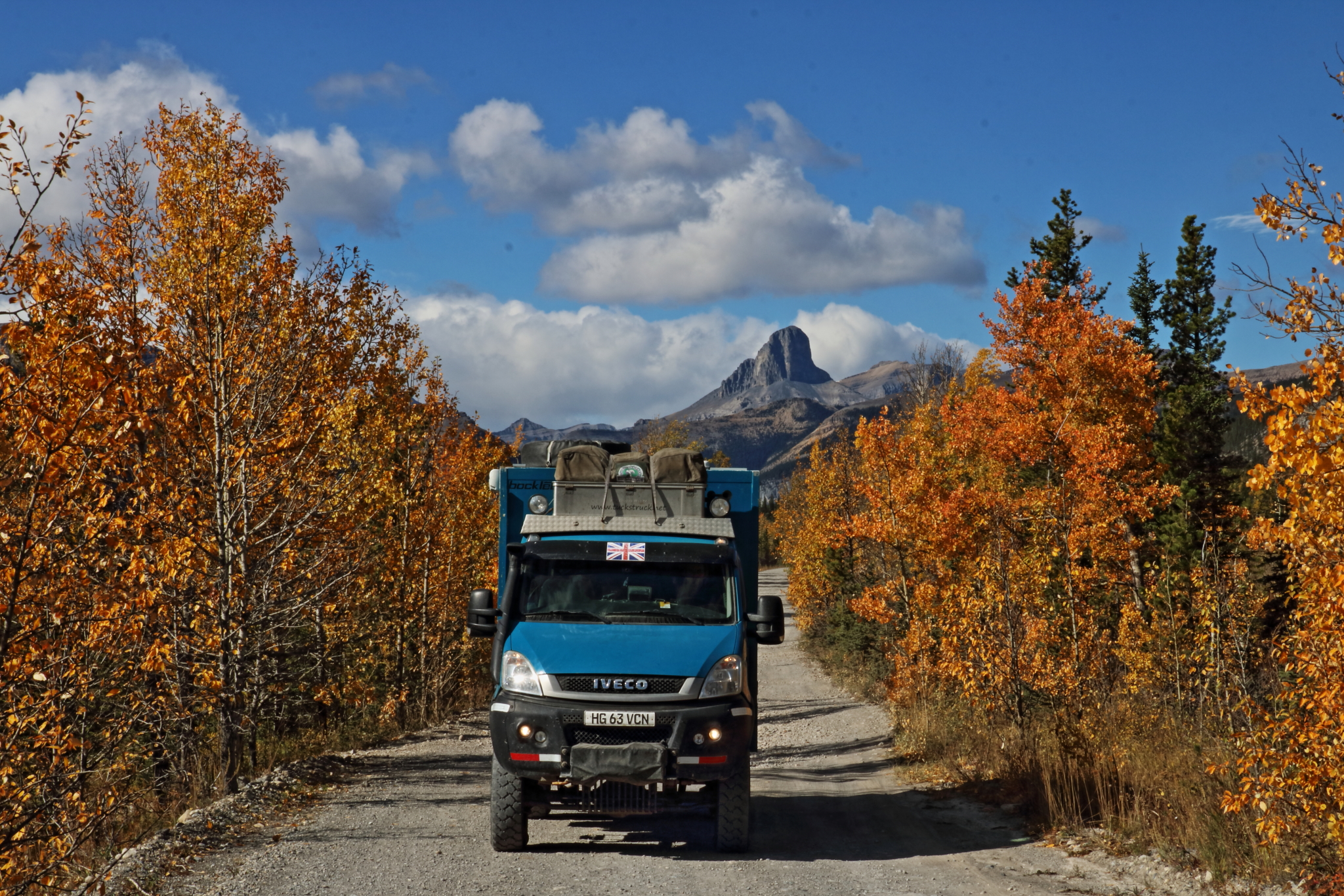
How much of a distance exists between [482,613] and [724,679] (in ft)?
7.68

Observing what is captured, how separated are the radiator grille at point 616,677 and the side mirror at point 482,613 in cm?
114

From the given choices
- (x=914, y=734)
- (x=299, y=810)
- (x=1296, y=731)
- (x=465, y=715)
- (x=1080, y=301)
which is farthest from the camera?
(x=1080, y=301)

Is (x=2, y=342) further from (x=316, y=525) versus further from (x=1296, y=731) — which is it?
(x=1296, y=731)

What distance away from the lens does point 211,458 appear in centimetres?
1255

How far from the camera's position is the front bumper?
27.7 feet

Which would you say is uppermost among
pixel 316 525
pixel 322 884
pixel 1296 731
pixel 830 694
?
pixel 316 525

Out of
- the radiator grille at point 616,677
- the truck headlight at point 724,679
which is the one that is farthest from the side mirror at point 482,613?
the truck headlight at point 724,679

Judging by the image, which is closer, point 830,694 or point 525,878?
point 525,878

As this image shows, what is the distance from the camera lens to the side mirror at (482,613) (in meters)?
9.35

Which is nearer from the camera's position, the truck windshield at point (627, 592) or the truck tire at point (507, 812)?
the truck tire at point (507, 812)

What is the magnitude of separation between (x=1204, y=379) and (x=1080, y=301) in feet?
24.7

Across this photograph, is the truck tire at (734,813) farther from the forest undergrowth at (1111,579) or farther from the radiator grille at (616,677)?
the forest undergrowth at (1111,579)

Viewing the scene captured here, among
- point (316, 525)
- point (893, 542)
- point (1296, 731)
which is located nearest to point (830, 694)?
point (893, 542)

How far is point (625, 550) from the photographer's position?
9.75 meters
